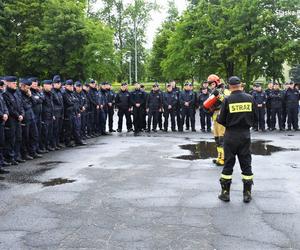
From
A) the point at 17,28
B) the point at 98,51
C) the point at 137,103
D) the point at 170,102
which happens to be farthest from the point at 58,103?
the point at 17,28

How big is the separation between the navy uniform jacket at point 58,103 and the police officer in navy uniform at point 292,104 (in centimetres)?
992

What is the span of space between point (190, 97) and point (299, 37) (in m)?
16.4

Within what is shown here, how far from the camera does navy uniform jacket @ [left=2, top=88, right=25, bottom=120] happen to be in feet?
34.9

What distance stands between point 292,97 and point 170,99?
16.6 feet

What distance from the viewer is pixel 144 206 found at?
6.84m

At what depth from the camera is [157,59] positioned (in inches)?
2192

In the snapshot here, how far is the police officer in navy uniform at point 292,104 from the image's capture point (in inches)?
736

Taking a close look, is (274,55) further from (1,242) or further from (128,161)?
(1,242)

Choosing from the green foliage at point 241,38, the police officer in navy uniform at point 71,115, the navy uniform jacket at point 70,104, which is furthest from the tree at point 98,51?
the navy uniform jacket at point 70,104

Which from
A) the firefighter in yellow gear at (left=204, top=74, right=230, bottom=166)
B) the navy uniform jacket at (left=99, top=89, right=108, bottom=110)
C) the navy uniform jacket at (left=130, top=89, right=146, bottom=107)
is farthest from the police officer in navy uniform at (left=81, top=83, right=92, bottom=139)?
the firefighter in yellow gear at (left=204, top=74, right=230, bottom=166)

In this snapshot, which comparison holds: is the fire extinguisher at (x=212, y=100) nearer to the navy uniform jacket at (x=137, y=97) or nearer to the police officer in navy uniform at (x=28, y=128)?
the police officer in navy uniform at (x=28, y=128)

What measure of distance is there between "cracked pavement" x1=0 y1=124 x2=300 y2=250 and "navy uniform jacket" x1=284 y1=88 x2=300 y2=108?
7.88 meters

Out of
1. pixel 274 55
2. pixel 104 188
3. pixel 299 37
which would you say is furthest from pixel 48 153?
pixel 299 37

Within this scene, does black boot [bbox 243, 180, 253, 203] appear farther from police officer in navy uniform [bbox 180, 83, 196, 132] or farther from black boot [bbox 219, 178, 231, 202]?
police officer in navy uniform [bbox 180, 83, 196, 132]
